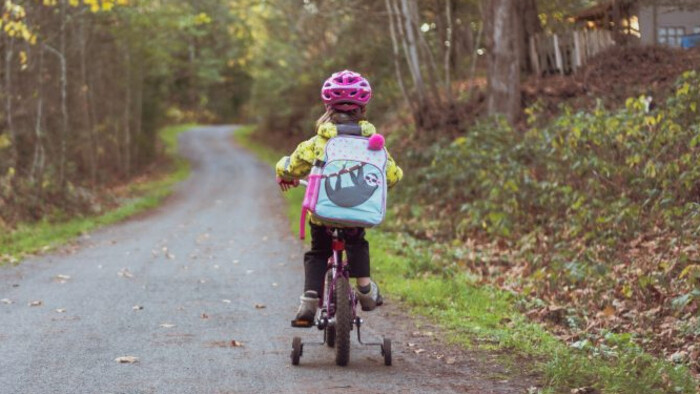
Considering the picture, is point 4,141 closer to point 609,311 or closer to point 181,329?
point 181,329

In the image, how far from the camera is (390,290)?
10.9 metres

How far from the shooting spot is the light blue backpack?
611 cm

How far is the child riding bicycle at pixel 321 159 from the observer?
6344 millimetres

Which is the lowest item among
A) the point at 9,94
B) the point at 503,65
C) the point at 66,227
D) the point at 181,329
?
the point at 66,227

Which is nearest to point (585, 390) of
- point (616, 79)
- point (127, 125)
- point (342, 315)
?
point (342, 315)

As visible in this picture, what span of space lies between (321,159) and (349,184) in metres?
0.26

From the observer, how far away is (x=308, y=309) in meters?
6.55

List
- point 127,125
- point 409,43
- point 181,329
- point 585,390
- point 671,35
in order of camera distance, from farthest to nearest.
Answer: point 127,125
point 409,43
point 671,35
point 181,329
point 585,390

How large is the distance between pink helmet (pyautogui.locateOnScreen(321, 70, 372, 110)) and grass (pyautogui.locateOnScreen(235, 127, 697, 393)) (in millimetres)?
2264

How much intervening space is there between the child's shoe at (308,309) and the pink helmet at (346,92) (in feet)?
4.55

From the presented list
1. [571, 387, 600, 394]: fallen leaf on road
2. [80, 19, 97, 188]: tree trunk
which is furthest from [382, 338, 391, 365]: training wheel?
[80, 19, 97, 188]: tree trunk

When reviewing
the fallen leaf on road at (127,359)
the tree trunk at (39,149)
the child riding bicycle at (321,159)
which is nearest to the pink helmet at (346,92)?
the child riding bicycle at (321,159)

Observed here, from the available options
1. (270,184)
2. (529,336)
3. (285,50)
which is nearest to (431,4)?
(270,184)

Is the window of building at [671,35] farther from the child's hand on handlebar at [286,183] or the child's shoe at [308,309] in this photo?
the child's shoe at [308,309]
